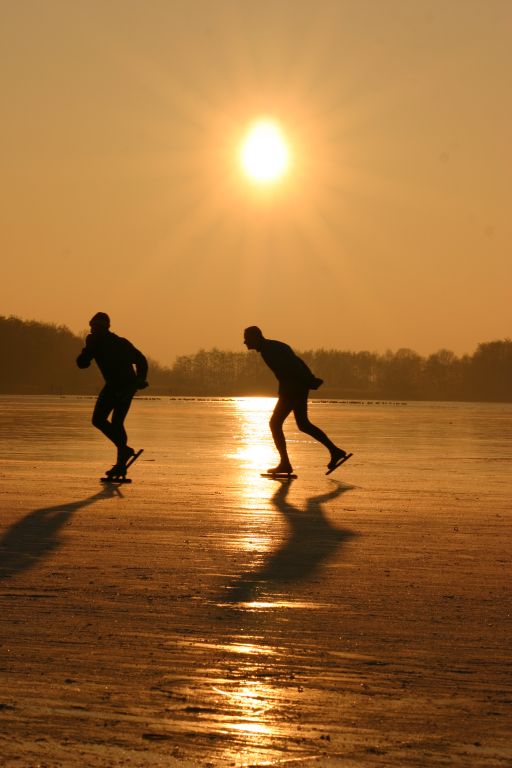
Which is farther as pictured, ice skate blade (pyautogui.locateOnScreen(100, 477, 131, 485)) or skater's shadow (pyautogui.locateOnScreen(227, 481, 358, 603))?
ice skate blade (pyautogui.locateOnScreen(100, 477, 131, 485))

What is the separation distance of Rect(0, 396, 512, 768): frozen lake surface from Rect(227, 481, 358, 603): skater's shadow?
0.9 inches

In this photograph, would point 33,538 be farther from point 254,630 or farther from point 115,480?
point 115,480

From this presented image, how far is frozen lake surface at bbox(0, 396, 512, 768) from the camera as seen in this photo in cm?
381

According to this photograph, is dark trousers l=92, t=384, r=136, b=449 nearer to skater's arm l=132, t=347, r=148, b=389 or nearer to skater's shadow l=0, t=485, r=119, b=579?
skater's arm l=132, t=347, r=148, b=389

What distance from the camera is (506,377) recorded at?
194m

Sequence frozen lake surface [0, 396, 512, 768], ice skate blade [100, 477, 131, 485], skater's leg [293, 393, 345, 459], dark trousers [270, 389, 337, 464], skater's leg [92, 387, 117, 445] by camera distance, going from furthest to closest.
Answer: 1. skater's leg [293, 393, 345, 459]
2. dark trousers [270, 389, 337, 464]
3. skater's leg [92, 387, 117, 445]
4. ice skate blade [100, 477, 131, 485]
5. frozen lake surface [0, 396, 512, 768]

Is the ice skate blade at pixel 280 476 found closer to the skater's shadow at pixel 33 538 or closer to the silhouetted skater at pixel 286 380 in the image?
the silhouetted skater at pixel 286 380

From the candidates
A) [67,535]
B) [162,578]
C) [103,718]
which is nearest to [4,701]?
[103,718]

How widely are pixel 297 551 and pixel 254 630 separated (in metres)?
2.64

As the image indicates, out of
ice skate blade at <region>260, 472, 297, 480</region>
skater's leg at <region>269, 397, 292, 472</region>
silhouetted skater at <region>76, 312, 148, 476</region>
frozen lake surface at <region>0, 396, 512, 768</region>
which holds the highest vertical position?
silhouetted skater at <region>76, 312, 148, 476</region>

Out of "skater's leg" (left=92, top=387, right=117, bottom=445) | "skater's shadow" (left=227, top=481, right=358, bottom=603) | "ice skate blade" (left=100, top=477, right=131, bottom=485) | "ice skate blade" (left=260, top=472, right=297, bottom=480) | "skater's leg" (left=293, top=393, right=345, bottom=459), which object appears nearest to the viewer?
"skater's shadow" (left=227, top=481, right=358, bottom=603)

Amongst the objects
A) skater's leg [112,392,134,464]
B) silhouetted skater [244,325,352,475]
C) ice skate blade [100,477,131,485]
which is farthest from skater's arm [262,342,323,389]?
ice skate blade [100,477,131,485]

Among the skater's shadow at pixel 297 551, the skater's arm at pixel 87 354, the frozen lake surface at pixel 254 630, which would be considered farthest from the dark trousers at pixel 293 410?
the skater's shadow at pixel 297 551

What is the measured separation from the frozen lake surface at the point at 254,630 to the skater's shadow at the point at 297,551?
0.08ft
